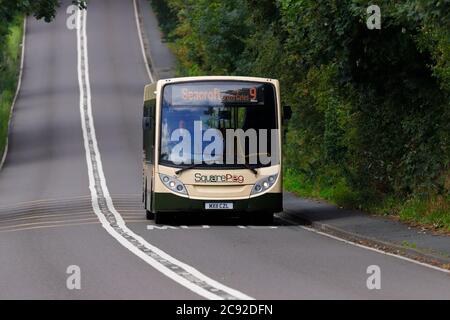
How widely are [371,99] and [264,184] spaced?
370cm

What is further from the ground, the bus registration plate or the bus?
the bus

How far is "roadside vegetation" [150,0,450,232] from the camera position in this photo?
27.0m

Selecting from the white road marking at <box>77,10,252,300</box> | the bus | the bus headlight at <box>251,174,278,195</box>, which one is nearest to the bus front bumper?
the bus

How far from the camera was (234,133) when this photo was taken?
94.2ft

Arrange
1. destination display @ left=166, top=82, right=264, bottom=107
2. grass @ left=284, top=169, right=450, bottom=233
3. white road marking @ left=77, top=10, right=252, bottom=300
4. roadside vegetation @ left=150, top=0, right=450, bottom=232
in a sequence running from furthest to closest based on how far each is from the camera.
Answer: destination display @ left=166, top=82, right=264, bottom=107 → roadside vegetation @ left=150, top=0, right=450, bottom=232 → grass @ left=284, top=169, right=450, bottom=233 → white road marking @ left=77, top=10, right=252, bottom=300

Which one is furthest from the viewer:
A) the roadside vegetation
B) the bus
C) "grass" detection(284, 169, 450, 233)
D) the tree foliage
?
the bus

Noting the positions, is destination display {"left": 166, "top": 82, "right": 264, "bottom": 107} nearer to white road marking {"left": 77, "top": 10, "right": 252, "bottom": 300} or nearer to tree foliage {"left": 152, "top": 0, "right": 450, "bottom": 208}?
tree foliage {"left": 152, "top": 0, "right": 450, "bottom": 208}

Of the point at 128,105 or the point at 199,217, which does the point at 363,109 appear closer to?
the point at 199,217

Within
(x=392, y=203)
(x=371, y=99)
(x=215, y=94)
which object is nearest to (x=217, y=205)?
(x=215, y=94)

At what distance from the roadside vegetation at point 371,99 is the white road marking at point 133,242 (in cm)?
544

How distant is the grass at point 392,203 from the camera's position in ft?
86.6

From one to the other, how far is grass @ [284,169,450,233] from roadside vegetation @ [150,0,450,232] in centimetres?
3

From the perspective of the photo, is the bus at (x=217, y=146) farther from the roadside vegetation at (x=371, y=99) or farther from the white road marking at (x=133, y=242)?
the roadside vegetation at (x=371, y=99)

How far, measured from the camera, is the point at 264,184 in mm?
28812
